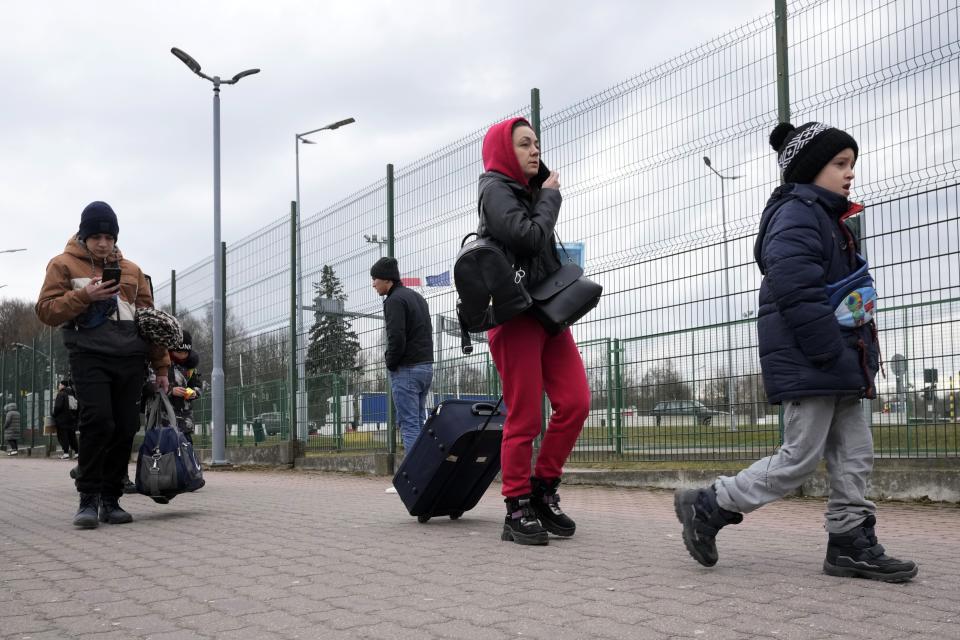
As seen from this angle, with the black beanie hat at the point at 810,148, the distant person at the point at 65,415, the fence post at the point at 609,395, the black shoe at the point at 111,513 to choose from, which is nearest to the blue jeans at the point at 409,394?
the fence post at the point at 609,395

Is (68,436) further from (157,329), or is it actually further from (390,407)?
(157,329)

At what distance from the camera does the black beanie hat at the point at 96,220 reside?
19.6ft

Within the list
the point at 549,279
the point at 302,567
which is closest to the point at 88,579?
the point at 302,567

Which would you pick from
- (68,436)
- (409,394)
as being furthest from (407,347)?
(68,436)

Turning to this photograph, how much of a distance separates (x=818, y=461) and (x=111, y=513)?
165 inches

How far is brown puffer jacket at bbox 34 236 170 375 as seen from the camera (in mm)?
5695

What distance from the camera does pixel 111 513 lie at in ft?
19.9

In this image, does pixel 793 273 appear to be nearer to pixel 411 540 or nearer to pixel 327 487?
pixel 411 540

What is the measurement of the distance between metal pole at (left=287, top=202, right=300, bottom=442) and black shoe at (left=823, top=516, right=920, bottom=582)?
1013 centimetres

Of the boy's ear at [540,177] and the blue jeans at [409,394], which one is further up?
the boy's ear at [540,177]

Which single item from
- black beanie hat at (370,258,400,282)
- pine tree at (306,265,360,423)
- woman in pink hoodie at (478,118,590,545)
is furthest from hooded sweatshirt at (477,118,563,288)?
pine tree at (306,265,360,423)

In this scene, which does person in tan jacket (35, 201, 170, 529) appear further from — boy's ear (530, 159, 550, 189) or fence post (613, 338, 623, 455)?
fence post (613, 338, 623, 455)

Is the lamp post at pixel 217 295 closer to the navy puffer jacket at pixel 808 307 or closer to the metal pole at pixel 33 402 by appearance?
the navy puffer jacket at pixel 808 307

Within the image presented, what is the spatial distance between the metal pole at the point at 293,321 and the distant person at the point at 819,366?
985cm
